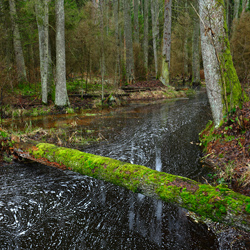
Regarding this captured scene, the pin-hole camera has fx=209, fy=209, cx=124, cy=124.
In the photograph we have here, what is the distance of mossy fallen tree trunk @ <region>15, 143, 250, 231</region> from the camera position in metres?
2.00

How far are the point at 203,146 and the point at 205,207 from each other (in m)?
3.96

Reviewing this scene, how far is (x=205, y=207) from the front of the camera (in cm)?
212

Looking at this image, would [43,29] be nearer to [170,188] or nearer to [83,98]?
[83,98]

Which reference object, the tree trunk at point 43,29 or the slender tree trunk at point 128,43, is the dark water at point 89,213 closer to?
the tree trunk at point 43,29

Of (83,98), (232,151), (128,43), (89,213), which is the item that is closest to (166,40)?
(128,43)

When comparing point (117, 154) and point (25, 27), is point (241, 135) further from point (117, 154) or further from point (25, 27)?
point (25, 27)

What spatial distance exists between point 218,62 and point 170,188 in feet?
12.6

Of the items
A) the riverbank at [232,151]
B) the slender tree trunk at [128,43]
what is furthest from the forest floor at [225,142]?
the slender tree trunk at [128,43]

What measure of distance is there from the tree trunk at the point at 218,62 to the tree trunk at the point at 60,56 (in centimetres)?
764

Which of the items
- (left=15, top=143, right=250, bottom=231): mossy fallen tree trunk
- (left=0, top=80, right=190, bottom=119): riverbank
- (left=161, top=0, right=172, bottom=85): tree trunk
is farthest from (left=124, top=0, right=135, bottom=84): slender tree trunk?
(left=15, top=143, right=250, bottom=231): mossy fallen tree trunk

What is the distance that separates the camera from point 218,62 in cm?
499

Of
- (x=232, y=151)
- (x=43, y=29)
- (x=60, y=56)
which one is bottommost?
(x=232, y=151)

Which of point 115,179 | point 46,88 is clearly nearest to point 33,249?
point 115,179

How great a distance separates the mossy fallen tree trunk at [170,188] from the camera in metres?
2.00
